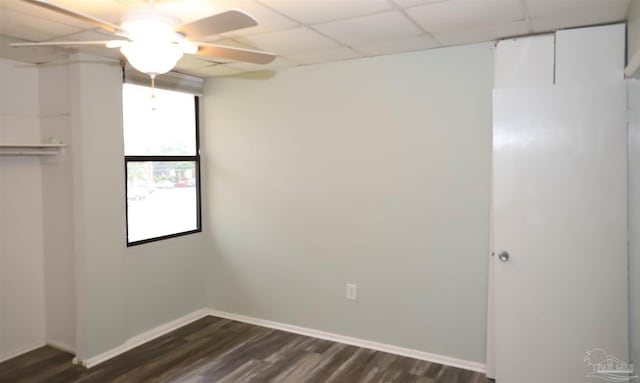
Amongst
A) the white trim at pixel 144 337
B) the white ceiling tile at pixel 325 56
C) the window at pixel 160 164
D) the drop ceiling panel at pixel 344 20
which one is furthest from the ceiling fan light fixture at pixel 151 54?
the white trim at pixel 144 337

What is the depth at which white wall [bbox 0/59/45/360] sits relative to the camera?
347 centimetres

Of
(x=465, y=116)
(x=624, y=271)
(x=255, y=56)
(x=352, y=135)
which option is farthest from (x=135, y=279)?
(x=624, y=271)

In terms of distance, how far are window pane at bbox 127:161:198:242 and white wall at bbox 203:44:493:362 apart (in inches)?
8.4

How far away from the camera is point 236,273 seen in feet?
14.3

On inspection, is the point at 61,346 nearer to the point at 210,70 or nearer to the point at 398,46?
the point at 210,70

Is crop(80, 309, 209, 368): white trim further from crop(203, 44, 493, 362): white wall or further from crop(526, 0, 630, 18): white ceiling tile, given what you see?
crop(526, 0, 630, 18): white ceiling tile

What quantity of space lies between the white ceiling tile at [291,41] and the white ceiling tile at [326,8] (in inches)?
10.4

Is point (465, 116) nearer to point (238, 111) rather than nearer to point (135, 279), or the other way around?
point (238, 111)

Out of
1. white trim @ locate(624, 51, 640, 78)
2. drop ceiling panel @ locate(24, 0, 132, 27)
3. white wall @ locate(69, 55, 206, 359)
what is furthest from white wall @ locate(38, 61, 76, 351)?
white trim @ locate(624, 51, 640, 78)

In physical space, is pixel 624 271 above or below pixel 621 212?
below

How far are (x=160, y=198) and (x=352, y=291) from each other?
1.90m

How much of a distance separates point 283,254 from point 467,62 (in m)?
2.21

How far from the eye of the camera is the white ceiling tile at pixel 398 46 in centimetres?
306

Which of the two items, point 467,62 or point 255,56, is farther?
point 467,62
